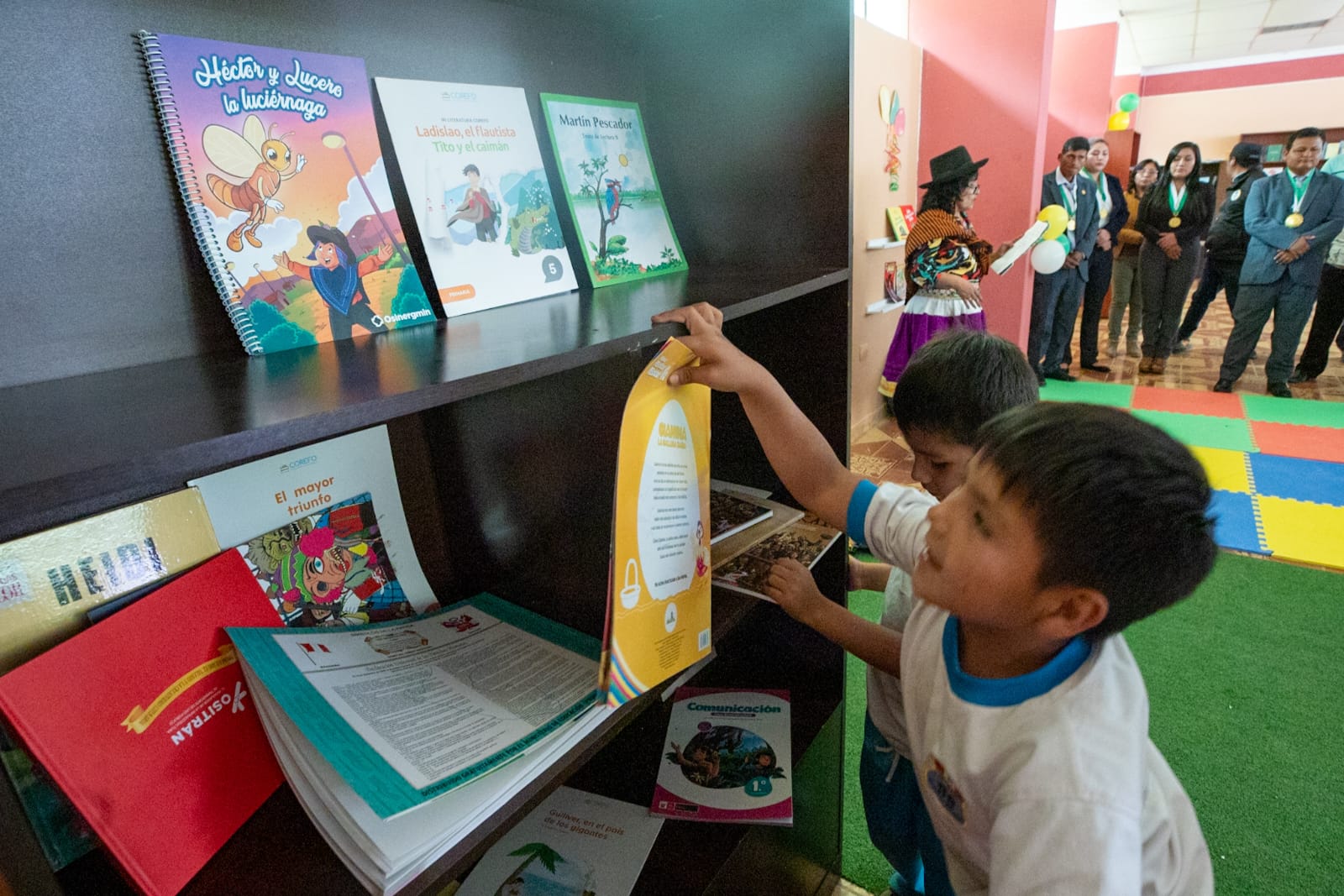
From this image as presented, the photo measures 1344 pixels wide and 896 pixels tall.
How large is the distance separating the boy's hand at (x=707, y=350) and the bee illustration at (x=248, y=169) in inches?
14.7

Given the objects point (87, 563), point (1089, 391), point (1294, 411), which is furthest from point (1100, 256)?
point (87, 563)

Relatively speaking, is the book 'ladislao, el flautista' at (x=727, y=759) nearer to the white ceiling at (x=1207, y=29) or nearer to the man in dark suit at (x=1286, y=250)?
the man in dark suit at (x=1286, y=250)

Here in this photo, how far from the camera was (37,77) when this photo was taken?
22.7 inches

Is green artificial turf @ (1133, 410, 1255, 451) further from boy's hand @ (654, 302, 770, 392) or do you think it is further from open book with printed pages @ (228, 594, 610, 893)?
open book with printed pages @ (228, 594, 610, 893)

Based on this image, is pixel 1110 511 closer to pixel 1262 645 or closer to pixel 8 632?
pixel 8 632

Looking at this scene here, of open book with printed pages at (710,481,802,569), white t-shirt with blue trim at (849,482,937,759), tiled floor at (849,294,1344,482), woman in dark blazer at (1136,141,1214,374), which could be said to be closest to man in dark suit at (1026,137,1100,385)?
tiled floor at (849,294,1344,482)

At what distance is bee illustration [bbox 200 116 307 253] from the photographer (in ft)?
2.09

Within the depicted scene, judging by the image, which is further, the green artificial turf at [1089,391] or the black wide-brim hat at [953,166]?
the green artificial turf at [1089,391]

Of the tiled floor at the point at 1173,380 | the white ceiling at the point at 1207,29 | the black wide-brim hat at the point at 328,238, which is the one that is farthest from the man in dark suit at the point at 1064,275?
the black wide-brim hat at the point at 328,238

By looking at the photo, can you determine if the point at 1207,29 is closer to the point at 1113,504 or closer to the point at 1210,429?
the point at 1210,429

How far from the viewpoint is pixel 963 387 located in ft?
3.80

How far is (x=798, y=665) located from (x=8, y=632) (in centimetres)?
109

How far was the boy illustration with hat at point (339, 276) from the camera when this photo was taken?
686 mm

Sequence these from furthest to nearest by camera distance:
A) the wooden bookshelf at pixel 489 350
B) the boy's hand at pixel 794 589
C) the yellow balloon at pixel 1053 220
→ the yellow balloon at pixel 1053 220, the boy's hand at pixel 794 589, the wooden bookshelf at pixel 489 350
